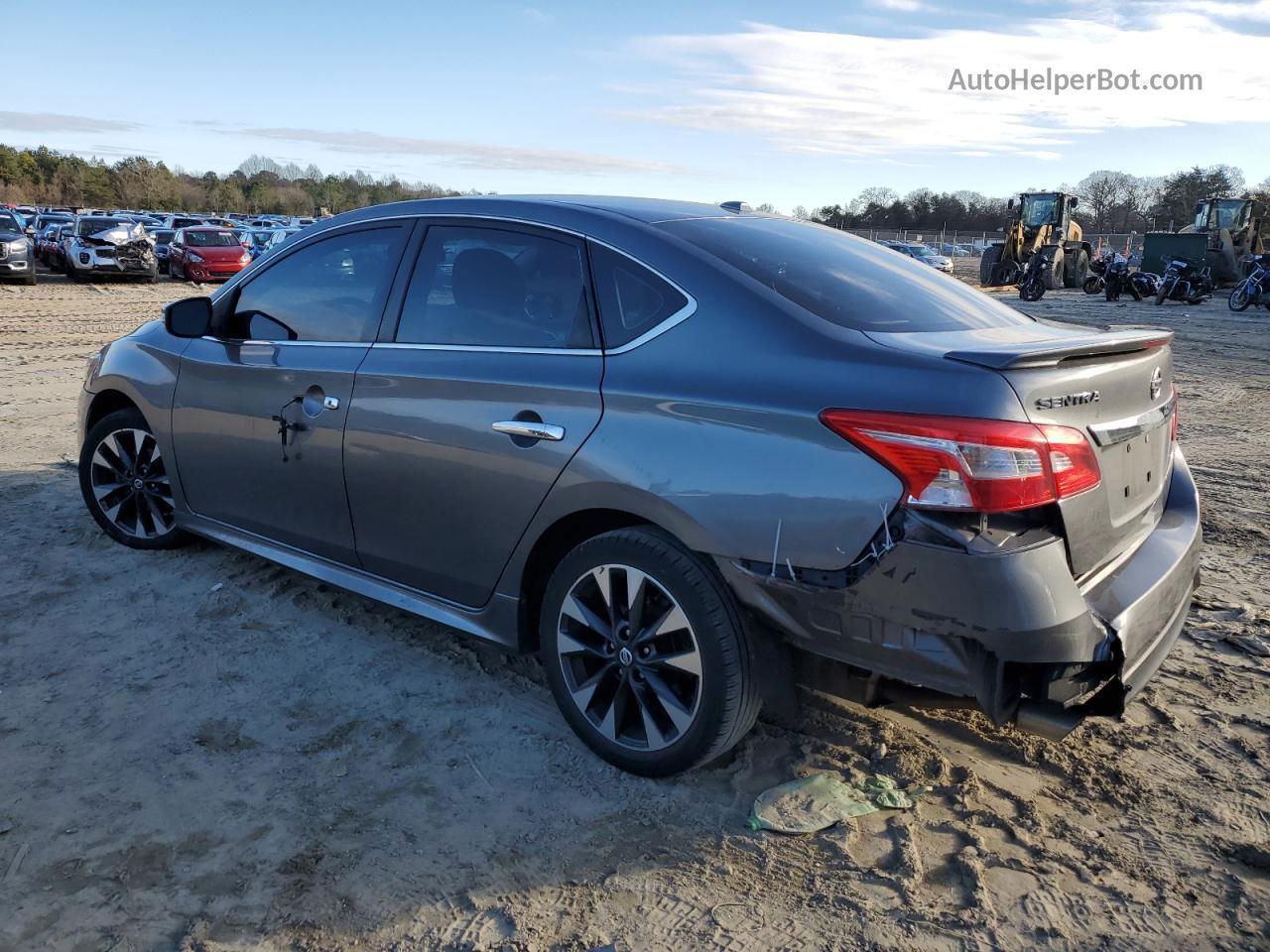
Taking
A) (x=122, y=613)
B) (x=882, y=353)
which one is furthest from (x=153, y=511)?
(x=882, y=353)

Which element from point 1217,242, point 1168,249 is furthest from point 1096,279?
point 1217,242

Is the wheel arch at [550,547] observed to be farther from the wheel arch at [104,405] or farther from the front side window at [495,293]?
the wheel arch at [104,405]

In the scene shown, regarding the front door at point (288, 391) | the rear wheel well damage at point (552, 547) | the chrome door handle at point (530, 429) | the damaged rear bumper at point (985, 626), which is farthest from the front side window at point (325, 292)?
the damaged rear bumper at point (985, 626)

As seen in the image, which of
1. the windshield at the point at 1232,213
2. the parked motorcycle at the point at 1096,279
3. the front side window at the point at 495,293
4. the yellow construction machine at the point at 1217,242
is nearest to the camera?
the front side window at the point at 495,293

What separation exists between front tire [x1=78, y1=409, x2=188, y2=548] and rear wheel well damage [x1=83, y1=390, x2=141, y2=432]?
0.15 ft

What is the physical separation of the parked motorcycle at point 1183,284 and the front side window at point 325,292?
2507 cm

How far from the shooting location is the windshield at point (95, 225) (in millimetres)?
24828

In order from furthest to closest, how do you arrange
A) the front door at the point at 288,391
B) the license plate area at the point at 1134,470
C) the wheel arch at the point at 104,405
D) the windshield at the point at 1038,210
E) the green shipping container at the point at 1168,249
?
the windshield at the point at 1038,210 → the green shipping container at the point at 1168,249 → the wheel arch at the point at 104,405 → the front door at the point at 288,391 → the license plate area at the point at 1134,470

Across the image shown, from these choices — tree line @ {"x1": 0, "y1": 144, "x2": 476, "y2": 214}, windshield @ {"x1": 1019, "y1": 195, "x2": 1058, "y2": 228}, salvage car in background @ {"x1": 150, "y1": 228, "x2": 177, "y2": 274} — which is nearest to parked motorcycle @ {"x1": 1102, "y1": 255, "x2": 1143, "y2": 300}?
windshield @ {"x1": 1019, "y1": 195, "x2": 1058, "y2": 228}

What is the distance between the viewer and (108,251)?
2433cm

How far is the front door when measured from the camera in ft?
12.2

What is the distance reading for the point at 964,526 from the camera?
7.80 feet

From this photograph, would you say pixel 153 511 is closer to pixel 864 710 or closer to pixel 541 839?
pixel 541 839

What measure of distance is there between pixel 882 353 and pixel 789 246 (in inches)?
34.5
